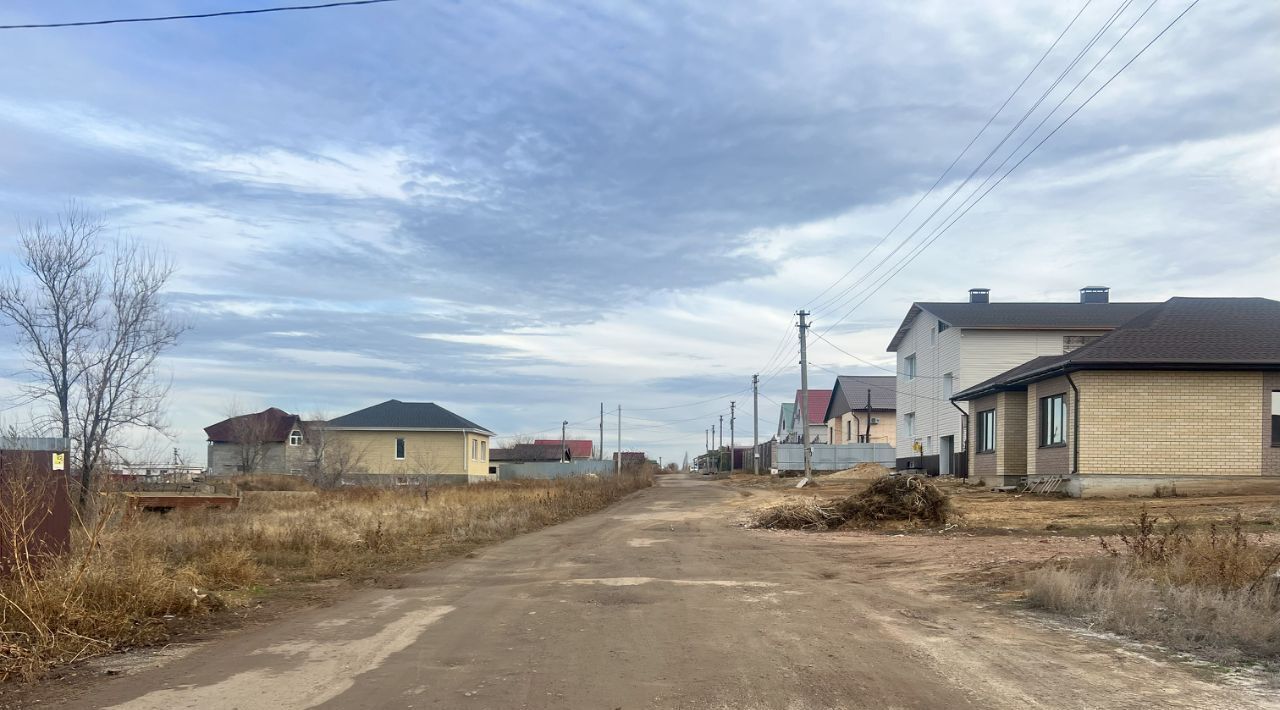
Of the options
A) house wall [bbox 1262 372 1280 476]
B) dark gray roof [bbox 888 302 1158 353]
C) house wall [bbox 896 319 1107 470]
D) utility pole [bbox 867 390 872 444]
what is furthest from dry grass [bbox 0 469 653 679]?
utility pole [bbox 867 390 872 444]

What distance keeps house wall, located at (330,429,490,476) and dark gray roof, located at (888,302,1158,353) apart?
28.9 metres

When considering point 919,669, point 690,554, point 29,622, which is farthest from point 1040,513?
point 29,622

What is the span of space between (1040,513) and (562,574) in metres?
13.5

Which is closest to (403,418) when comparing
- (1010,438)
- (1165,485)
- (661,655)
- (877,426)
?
(877,426)

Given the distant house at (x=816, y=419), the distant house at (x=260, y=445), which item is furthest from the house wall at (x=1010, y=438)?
the distant house at (x=816, y=419)

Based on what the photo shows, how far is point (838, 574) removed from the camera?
1294 centimetres

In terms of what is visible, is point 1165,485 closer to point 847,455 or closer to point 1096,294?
point 1096,294

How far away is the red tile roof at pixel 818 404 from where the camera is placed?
82562mm

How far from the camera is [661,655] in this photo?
7.34 meters

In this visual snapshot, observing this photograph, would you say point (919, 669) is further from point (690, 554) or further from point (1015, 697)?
point (690, 554)

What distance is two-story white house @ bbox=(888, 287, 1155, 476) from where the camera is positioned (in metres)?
39.5

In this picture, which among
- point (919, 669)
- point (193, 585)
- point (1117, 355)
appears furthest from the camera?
point (1117, 355)

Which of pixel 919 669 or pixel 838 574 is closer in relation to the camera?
pixel 919 669

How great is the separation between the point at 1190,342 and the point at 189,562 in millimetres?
25013
